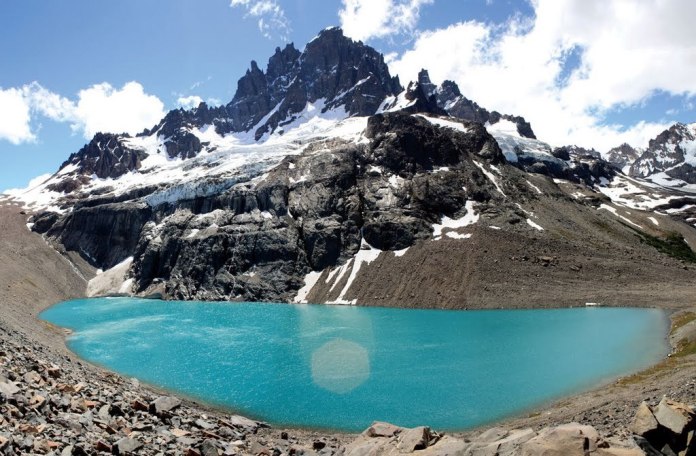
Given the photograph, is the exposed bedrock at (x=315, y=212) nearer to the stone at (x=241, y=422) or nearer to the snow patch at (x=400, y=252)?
the snow patch at (x=400, y=252)

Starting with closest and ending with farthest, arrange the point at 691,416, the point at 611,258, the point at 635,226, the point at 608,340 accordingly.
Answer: the point at 691,416 < the point at 608,340 < the point at 611,258 < the point at 635,226

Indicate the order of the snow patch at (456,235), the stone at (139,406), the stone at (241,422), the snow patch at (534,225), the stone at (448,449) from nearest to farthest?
1. the stone at (448,449)
2. the stone at (139,406)
3. the stone at (241,422)
4. the snow patch at (456,235)
5. the snow patch at (534,225)

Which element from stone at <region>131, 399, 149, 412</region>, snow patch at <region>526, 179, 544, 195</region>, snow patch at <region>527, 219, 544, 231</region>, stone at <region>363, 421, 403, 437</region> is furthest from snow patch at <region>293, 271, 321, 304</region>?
stone at <region>363, 421, 403, 437</region>

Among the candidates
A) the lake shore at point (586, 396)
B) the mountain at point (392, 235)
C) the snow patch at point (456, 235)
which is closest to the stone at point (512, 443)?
the lake shore at point (586, 396)

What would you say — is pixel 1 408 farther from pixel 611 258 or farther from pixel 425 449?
pixel 611 258

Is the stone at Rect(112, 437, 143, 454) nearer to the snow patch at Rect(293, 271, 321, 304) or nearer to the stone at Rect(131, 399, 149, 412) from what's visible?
the stone at Rect(131, 399, 149, 412)

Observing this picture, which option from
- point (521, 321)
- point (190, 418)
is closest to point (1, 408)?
point (190, 418)

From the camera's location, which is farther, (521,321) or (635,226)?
(635,226)
